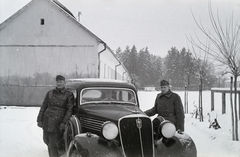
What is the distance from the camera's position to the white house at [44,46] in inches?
524

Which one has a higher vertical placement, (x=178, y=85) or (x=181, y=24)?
(x=181, y=24)

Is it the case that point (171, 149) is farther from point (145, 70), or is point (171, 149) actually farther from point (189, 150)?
point (145, 70)

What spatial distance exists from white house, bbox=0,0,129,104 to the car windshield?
8466 millimetres

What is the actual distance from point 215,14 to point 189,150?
377 cm

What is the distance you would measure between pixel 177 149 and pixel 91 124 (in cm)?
154

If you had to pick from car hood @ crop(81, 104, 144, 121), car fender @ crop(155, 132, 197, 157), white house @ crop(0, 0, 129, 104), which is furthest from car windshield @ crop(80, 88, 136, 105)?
white house @ crop(0, 0, 129, 104)

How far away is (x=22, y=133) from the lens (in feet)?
23.4

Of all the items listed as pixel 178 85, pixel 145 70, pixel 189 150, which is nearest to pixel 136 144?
pixel 189 150

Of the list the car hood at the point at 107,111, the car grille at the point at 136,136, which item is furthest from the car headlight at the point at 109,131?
the car hood at the point at 107,111

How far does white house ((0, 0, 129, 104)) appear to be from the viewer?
13.3 meters

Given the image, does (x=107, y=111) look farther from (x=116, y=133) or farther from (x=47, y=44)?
(x=47, y=44)

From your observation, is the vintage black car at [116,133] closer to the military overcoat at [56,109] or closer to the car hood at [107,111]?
the car hood at [107,111]

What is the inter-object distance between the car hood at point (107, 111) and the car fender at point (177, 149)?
67 cm

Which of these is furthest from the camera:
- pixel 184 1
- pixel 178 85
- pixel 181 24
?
pixel 178 85
